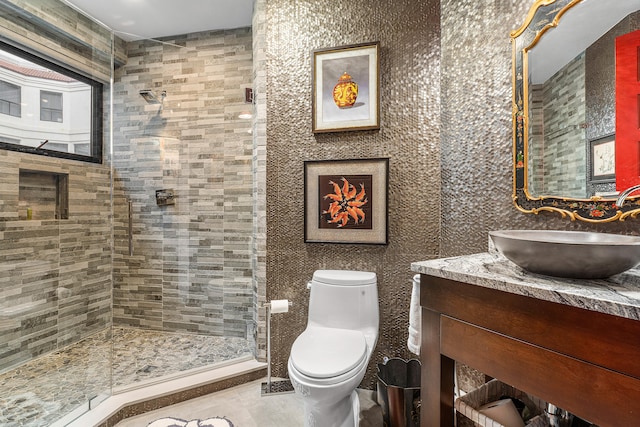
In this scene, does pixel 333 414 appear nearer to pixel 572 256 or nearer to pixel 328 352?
pixel 328 352

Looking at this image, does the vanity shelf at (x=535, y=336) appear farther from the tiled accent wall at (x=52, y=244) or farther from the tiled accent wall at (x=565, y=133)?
the tiled accent wall at (x=52, y=244)

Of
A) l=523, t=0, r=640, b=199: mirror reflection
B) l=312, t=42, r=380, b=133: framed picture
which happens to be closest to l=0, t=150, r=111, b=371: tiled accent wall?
l=312, t=42, r=380, b=133: framed picture

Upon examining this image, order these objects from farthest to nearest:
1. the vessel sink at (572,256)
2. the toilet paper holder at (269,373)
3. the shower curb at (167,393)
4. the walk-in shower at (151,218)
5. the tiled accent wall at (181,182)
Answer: the tiled accent wall at (181,182) < the walk-in shower at (151,218) < the toilet paper holder at (269,373) < the shower curb at (167,393) < the vessel sink at (572,256)

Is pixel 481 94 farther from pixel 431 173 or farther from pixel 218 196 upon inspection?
pixel 218 196

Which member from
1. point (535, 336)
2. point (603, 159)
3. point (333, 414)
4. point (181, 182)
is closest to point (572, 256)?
point (535, 336)

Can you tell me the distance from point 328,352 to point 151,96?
104 inches

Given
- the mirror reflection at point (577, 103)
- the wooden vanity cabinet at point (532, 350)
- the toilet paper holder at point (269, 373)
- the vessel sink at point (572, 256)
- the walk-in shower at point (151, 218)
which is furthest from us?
the walk-in shower at point (151, 218)

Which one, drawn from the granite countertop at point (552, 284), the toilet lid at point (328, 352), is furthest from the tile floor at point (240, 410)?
the granite countertop at point (552, 284)

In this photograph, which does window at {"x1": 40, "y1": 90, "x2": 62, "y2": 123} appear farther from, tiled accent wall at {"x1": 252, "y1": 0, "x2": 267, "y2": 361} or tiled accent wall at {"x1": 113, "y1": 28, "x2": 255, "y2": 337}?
tiled accent wall at {"x1": 252, "y1": 0, "x2": 267, "y2": 361}

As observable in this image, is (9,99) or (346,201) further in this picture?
(346,201)

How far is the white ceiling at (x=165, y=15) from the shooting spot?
7.96 ft

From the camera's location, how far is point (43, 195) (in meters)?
2.18

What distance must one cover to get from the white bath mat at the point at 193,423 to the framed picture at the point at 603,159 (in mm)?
2108

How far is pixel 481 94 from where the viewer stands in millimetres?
1583
